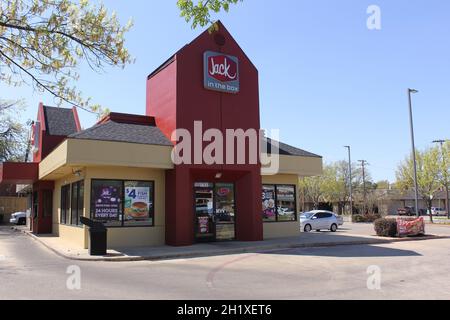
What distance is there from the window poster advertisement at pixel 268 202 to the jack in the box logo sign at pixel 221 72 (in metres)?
5.46

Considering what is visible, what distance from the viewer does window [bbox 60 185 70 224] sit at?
22.7 metres

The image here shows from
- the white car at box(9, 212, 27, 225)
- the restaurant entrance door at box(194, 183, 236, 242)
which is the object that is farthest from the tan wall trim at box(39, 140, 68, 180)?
the white car at box(9, 212, 27, 225)

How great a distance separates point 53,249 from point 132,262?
204 inches

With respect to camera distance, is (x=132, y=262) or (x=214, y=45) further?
(x=214, y=45)

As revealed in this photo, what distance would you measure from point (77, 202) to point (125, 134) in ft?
14.1

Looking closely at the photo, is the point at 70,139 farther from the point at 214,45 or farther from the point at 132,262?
the point at 214,45

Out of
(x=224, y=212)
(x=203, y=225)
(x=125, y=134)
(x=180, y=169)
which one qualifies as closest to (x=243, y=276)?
(x=180, y=169)

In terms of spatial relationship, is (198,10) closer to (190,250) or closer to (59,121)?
(190,250)

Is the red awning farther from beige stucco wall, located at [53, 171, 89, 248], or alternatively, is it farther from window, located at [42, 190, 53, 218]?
window, located at [42, 190, 53, 218]

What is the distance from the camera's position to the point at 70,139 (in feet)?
54.4

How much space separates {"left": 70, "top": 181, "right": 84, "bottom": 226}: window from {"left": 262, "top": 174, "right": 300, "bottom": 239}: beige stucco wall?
8.76 m

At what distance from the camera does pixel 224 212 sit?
20203 mm

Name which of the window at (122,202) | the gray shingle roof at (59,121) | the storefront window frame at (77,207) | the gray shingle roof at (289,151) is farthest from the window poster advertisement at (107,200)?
the gray shingle roof at (59,121)
